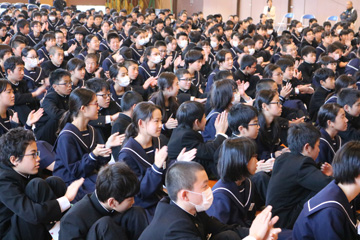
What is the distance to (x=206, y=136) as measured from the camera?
468 centimetres

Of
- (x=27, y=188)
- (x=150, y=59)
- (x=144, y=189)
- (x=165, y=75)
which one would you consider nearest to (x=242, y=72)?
(x=150, y=59)

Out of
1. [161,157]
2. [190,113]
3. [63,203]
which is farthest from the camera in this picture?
[190,113]

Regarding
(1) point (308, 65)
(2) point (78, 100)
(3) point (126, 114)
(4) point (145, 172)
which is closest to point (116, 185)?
(4) point (145, 172)

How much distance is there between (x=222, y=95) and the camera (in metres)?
4.47

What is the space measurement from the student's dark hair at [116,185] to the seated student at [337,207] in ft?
3.08

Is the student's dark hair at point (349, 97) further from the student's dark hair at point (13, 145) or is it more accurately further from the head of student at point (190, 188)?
the student's dark hair at point (13, 145)

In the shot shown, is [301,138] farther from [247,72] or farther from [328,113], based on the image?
[247,72]

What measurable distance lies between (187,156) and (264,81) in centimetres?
250

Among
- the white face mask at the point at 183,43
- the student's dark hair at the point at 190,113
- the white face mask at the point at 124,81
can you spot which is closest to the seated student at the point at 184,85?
the white face mask at the point at 124,81

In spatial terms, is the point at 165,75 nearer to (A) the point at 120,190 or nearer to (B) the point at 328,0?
(A) the point at 120,190

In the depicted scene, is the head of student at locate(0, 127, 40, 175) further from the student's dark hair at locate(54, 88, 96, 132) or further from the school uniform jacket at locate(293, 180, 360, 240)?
the school uniform jacket at locate(293, 180, 360, 240)

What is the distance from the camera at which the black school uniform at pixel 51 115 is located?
4844 mm

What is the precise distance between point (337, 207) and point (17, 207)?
5.81ft

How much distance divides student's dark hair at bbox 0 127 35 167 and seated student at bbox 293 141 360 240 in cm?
170
